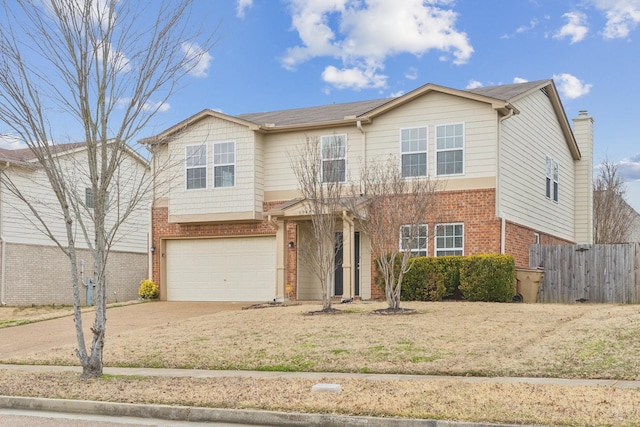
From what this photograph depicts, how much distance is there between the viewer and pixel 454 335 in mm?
13422

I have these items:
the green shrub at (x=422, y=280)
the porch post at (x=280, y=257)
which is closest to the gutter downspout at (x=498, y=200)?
the green shrub at (x=422, y=280)

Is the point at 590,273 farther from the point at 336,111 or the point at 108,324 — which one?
the point at 108,324

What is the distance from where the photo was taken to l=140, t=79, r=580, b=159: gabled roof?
21359 mm

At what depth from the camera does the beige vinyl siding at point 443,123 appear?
21.1m

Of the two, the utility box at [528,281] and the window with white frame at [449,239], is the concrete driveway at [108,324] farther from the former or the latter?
the utility box at [528,281]

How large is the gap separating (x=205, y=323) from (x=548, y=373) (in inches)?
358

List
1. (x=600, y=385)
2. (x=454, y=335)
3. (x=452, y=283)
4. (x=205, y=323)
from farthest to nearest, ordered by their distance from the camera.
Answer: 1. (x=452, y=283)
2. (x=205, y=323)
3. (x=454, y=335)
4. (x=600, y=385)

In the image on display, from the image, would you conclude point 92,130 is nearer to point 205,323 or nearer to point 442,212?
point 205,323

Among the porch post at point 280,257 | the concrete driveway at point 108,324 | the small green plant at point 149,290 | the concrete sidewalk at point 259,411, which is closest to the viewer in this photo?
the concrete sidewalk at point 259,411

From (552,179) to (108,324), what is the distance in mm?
16145

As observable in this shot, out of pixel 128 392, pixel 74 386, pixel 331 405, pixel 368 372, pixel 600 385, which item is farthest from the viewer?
pixel 368 372

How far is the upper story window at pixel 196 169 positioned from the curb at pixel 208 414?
15.1 meters

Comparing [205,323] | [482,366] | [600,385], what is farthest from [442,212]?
[600,385]

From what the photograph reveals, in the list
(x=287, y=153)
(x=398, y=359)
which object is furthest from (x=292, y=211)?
(x=398, y=359)
